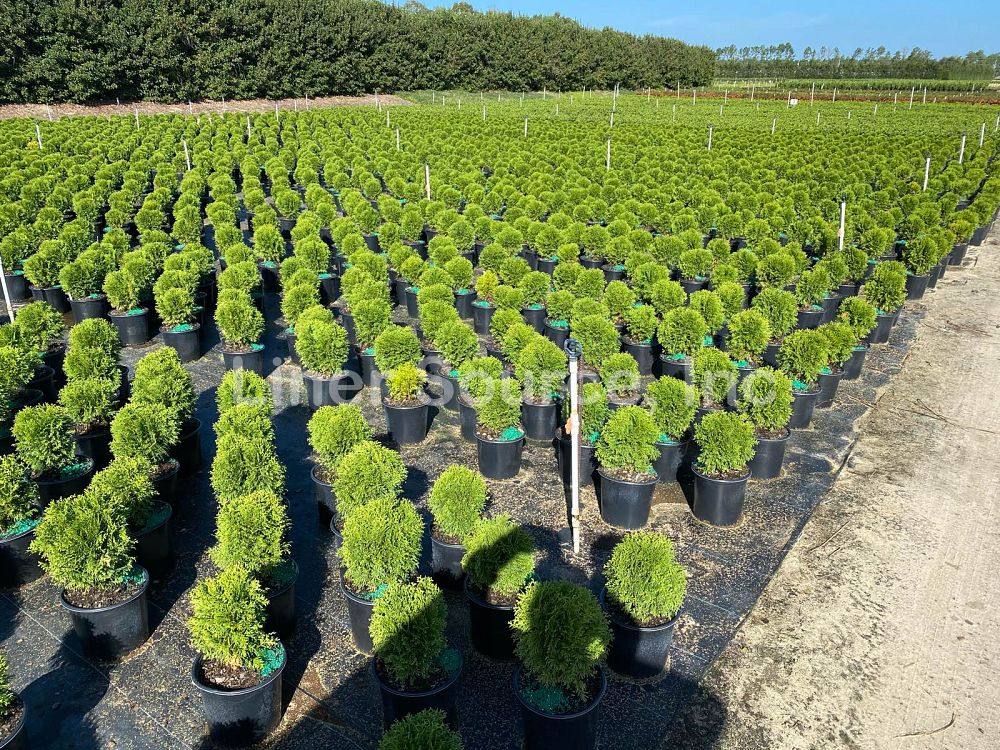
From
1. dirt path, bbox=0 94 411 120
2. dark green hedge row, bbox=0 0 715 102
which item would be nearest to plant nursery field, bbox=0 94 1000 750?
dirt path, bbox=0 94 411 120

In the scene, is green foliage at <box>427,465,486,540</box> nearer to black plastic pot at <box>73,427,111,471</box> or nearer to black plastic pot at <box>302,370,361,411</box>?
black plastic pot at <box>302,370,361,411</box>

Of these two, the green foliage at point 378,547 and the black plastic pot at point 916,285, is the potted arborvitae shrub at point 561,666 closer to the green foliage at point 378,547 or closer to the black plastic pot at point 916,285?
the green foliage at point 378,547

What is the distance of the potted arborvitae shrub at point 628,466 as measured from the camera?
6.42 meters

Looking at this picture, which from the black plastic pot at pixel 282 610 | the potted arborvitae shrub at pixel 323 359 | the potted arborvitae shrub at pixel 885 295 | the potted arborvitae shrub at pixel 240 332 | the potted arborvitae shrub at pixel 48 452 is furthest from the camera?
the potted arborvitae shrub at pixel 885 295

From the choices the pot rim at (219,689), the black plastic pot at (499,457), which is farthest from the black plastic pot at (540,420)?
the pot rim at (219,689)

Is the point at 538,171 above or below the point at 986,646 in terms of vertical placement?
above

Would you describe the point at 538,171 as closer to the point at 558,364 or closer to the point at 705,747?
the point at 558,364

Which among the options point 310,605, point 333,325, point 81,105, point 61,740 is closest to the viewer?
point 61,740

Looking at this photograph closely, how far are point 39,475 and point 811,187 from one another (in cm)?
2083

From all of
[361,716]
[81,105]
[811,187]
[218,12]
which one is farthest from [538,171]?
[218,12]

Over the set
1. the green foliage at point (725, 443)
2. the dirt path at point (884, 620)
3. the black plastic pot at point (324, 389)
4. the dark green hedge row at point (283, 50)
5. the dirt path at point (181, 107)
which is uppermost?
the dark green hedge row at point (283, 50)

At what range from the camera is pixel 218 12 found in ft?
175

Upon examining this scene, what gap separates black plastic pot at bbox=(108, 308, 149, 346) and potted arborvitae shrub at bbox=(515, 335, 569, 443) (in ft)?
22.2

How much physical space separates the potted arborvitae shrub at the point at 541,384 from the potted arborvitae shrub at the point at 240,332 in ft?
13.2
